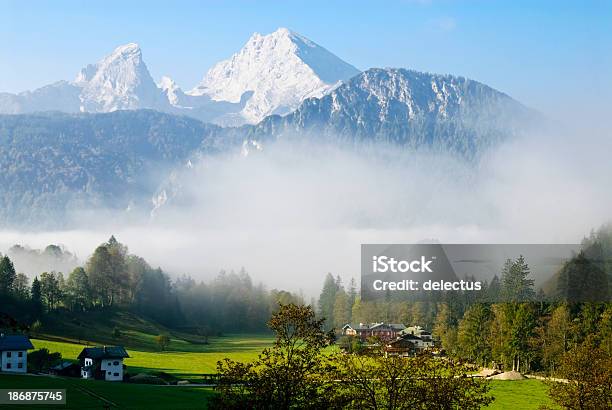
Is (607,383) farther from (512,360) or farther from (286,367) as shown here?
(512,360)

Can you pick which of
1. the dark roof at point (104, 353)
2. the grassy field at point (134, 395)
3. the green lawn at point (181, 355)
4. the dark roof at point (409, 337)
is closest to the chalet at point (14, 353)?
the grassy field at point (134, 395)

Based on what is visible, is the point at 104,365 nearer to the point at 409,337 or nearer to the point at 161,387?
the point at 161,387

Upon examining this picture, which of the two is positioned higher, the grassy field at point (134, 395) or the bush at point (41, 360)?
the bush at point (41, 360)

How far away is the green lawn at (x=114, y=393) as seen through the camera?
259ft

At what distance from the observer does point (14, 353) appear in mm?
100875

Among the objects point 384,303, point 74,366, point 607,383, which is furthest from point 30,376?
point 384,303

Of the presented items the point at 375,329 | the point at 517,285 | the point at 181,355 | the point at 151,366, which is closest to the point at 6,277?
the point at 181,355

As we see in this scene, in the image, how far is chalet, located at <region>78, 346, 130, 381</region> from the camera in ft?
344

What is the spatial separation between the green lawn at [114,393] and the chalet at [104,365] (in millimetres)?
7706

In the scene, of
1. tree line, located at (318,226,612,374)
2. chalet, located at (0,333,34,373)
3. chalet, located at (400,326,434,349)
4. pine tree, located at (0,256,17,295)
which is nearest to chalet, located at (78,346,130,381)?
chalet, located at (0,333,34,373)

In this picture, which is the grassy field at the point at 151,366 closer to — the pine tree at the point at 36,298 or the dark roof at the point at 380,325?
the pine tree at the point at 36,298

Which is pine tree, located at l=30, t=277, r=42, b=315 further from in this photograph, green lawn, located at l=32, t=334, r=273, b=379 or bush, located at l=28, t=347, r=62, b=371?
bush, located at l=28, t=347, r=62, b=371

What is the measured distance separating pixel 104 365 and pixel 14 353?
11769mm

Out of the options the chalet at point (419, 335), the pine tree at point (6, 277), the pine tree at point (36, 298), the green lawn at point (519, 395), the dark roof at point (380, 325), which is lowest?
the green lawn at point (519, 395)
